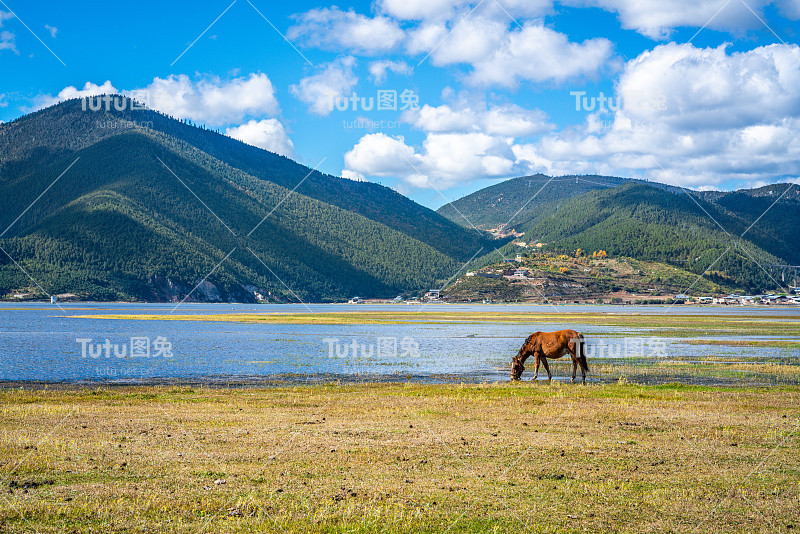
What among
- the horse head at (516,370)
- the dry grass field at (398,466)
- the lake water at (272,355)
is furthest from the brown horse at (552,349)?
the dry grass field at (398,466)

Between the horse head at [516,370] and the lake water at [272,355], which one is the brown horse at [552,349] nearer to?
the horse head at [516,370]

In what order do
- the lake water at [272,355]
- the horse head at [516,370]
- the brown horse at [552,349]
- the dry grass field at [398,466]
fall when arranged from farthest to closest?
the lake water at [272,355], the horse head at [516,370], the brown horse at [552,349], the dry grass field at [398,466]

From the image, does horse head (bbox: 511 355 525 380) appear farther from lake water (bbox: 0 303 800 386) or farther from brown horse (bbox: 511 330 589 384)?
lake water (bbox: 0 303 800 386)

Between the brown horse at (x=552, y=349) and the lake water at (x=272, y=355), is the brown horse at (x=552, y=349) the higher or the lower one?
the higher one

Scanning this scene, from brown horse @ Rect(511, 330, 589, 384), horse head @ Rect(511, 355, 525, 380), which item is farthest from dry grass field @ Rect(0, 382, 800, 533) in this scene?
horse head @ Rect(511, 355, 525, 380)

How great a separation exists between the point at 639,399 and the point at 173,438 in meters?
17.2

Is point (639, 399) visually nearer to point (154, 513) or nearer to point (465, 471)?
point (465, 471)

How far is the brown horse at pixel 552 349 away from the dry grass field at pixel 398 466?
825cm

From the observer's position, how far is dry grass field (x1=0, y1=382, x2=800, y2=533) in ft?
34.4

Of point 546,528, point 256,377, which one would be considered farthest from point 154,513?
point 256,377

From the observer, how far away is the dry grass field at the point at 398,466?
1048 cm

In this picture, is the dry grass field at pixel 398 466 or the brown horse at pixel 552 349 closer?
the dry grass field at pixel 398 466

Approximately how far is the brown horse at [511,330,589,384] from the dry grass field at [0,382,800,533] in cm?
825

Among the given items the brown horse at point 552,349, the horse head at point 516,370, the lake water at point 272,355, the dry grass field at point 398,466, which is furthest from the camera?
the lake water at point 272,355
